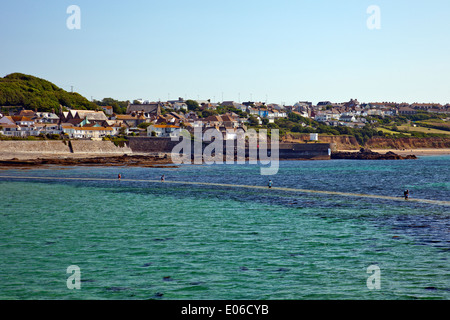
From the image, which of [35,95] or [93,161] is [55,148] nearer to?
[93,161]

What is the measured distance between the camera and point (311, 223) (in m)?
32.5

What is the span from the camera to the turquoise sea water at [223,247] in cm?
1817

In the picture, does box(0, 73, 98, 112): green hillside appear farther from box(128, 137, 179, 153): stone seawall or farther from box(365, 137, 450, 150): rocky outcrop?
box(365, 137, 450, 150): rocky outcrop

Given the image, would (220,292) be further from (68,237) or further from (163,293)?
(68,237)

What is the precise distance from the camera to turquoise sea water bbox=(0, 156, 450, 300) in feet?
59.6

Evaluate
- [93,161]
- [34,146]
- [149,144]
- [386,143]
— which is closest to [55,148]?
[34,146]

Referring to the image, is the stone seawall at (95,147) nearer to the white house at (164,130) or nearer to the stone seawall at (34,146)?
the stone seawall at (34,146)

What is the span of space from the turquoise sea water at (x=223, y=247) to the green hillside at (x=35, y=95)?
13587cm

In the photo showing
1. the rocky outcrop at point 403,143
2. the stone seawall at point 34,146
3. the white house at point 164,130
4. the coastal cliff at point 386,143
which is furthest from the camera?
Answer: the rocky outcrop at point 403,143

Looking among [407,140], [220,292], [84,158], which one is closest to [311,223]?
[220,292]

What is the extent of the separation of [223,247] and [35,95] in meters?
173

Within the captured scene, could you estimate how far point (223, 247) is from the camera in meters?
25.1

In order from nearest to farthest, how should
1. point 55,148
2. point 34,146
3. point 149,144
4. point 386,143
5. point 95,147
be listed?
1. point 34,146
2. point 55,148
3. point 95,147
4. point 149,144
5. point 386,143

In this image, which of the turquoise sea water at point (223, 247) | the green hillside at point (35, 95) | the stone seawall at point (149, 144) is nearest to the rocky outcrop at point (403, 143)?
the stone seawall at point (149, 144)
